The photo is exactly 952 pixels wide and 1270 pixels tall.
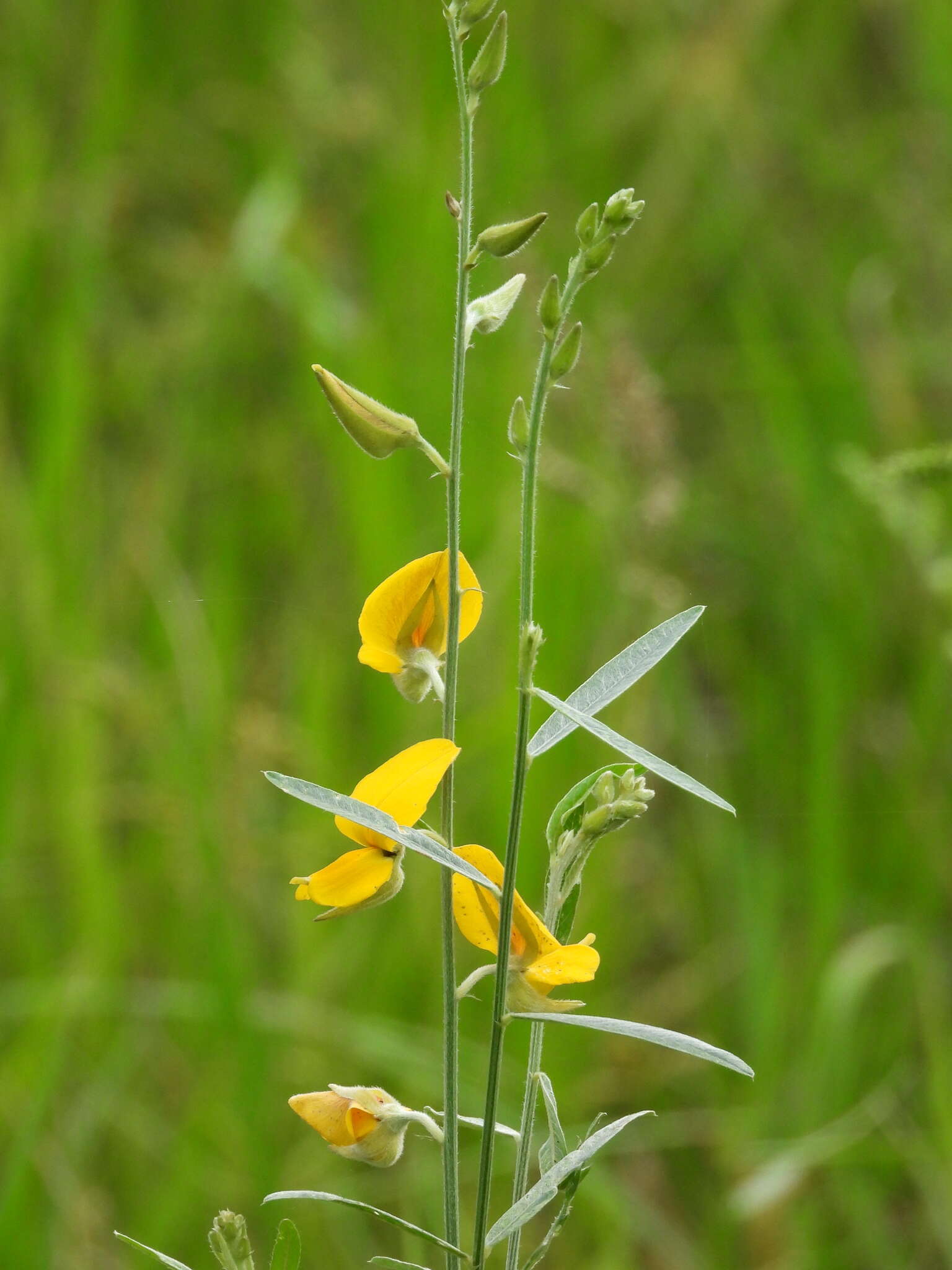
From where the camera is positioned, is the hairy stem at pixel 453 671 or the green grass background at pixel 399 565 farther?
the green grass background at pixel 399 565

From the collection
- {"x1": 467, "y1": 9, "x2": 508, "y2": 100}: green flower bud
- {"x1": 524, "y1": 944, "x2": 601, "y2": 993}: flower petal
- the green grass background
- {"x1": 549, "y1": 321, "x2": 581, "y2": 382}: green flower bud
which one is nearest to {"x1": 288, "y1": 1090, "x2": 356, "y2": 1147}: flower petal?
{"x1": 524, "y1": 944, "x2": 601, "y2": 993}: flower petal

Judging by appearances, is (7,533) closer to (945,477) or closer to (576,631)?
(576,631)

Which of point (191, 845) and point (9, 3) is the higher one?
point (9, 3)

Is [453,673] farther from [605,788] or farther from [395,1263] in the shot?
[395,1263]

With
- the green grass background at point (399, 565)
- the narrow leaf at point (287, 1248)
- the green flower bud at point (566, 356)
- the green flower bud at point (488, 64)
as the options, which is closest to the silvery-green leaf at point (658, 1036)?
the narrow leaf at point (287, 1248)

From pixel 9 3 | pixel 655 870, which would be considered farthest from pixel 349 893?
pixel 9 3

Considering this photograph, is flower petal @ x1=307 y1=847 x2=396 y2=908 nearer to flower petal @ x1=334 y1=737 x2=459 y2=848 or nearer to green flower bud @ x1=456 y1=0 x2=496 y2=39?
flower petal @ x1=334 y1=737 x2=459 y2=848

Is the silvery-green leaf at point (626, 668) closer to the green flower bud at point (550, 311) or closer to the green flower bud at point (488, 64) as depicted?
the green flower bud at point (550, 311)

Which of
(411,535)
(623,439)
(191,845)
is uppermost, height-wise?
(623,439)
